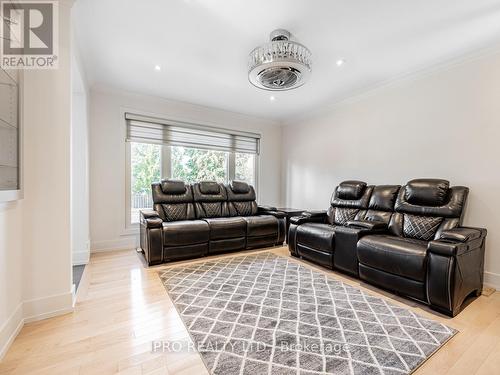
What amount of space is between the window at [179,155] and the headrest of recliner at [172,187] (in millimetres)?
486

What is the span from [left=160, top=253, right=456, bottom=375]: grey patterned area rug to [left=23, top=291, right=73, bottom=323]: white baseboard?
33.2 inches

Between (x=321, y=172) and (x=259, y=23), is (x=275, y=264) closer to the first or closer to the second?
(x=321, y=172)

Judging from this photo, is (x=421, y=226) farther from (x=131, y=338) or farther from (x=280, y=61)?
(x=131, y=338)

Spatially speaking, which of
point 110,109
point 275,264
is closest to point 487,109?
point 275,264

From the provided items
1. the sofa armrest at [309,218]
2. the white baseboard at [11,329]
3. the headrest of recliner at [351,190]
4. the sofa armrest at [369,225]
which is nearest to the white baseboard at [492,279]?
the sofa armrest at [369,225]

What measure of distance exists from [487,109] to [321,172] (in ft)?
7.87

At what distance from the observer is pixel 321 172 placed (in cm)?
457

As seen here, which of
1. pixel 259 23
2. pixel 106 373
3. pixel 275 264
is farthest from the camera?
pixel 275 264

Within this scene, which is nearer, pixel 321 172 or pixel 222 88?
pixel 222 88

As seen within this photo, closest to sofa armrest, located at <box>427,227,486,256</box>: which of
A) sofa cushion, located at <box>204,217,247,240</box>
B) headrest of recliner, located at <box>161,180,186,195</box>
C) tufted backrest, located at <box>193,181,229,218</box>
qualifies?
sofa cushion, located at <box>204,217,247,240</box>

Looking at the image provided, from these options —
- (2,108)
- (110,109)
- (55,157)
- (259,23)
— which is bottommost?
(55,157)

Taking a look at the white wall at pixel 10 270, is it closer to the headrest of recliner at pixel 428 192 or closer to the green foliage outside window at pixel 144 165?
the green foliage outside window at pixel 144 165

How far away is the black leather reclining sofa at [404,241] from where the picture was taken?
1.99 meters

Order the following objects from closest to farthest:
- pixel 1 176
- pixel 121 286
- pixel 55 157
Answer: pixel 1 176, pixel 55 157, pixel 121 286
